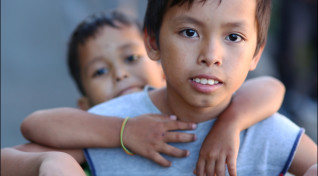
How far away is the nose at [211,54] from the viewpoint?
1.70m

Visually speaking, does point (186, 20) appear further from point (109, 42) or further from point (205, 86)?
point (109, 42)

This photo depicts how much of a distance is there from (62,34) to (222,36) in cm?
503

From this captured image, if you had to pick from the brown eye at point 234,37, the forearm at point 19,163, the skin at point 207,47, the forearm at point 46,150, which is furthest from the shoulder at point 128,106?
the brown eye at point 234,37

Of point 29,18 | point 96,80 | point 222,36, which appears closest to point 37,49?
point 29,18

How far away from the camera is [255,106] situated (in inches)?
78.0

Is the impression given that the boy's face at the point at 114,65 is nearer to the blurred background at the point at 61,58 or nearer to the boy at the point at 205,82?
the boy at the point at 205,82

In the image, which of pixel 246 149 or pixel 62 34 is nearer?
pixel 246 149

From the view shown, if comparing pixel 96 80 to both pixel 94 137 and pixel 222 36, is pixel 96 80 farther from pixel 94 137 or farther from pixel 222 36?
pixel 222 36

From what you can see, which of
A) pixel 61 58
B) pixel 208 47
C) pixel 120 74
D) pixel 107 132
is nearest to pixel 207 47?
pixel 208 47

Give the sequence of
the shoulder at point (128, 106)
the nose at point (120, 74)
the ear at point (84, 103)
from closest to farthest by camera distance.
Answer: the shoulder at point (128, 106) < the nose at point (120, 74) < the ear at point (84, 103)

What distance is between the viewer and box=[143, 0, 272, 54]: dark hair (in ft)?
5.98

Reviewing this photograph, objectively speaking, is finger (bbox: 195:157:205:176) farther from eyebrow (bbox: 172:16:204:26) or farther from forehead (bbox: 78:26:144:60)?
forehead (bbox: 78:26:144:60)

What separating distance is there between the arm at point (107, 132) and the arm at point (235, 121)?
12 cm

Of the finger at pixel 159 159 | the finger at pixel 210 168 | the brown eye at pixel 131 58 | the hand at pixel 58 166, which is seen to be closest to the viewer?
the hand at pixel 58 166
